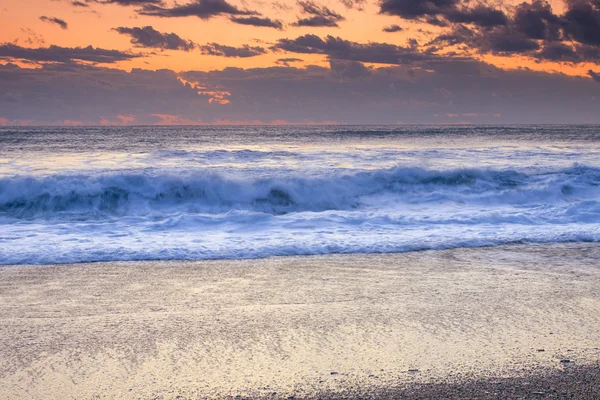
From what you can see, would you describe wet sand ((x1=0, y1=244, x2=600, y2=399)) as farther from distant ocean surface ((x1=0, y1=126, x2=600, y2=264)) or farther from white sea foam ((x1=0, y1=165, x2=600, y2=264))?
distant ocean surface ((x1=0, y1=126, x2=600, y2=264))

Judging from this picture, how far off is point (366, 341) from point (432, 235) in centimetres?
473

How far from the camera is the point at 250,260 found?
21.1ft

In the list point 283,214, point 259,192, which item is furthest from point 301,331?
point 259,192

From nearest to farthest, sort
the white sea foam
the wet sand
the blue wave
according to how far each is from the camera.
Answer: the wet sand < the white sea foam < the blue wave

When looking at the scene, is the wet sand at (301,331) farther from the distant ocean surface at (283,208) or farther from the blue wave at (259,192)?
the blue wave at (259,192)

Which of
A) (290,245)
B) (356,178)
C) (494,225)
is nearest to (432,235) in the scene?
(494,225)

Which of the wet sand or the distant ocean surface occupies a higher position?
the wet sand

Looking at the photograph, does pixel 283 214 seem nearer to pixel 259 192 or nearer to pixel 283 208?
pixel 283 208

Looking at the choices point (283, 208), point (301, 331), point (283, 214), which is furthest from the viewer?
point (283, 208)

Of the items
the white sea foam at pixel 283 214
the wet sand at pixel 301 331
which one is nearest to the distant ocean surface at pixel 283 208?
the white sea foam at pixel 283 214

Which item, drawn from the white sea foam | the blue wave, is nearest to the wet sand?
the white sea foam

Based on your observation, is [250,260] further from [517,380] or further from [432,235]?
[517,380]

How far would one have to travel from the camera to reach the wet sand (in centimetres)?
298

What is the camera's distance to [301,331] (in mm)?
3812
